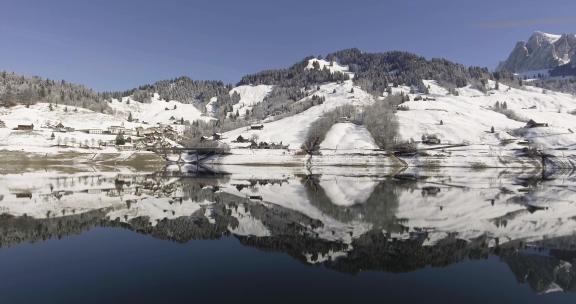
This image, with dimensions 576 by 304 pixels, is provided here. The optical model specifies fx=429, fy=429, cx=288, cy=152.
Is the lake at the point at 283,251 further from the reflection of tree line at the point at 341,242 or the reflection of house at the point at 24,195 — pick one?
the reflection of house at the point at 24,195

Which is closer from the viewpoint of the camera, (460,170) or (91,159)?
(460,170)

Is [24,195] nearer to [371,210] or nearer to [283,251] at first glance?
[283,251]

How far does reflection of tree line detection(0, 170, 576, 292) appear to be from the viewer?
3138cm

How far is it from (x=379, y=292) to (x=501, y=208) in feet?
145

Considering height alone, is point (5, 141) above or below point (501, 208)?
above

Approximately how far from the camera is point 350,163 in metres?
178

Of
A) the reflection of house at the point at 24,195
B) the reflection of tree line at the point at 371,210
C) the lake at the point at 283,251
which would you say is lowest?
the lake at the point at 283,251

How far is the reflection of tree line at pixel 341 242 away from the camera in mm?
31375

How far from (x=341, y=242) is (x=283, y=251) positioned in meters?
6.10

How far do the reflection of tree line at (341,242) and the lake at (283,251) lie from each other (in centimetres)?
13

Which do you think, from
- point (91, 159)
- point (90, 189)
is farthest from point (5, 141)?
point (90, 189)

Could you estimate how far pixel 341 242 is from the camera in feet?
127

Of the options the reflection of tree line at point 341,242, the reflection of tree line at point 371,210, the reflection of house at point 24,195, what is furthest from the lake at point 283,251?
the reflection of house at point 24,195

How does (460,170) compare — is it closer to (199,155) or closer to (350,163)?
(350,163)
